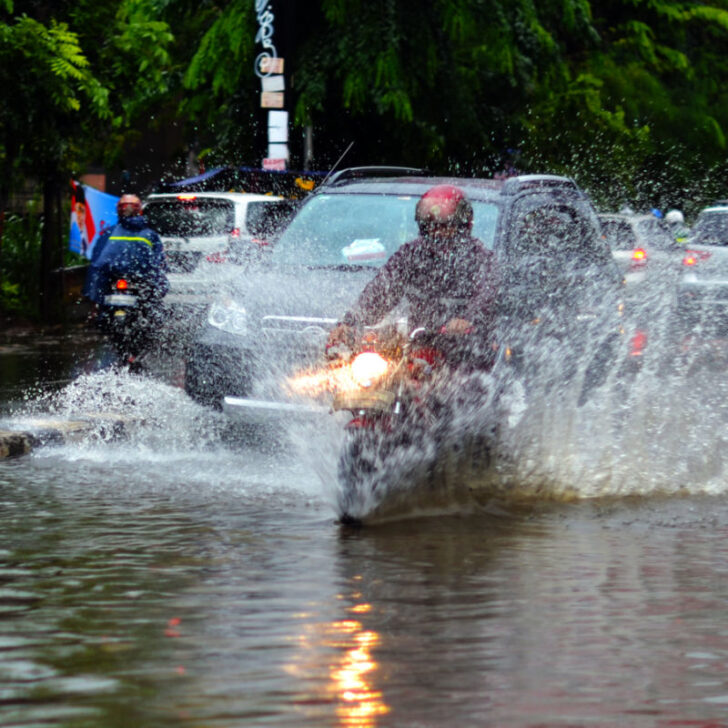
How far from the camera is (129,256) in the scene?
15.4 m

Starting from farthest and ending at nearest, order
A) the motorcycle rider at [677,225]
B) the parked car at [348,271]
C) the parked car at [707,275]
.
A: the motorcycle rider at [677,225], the parked car at [707,275], the parked car at [348,271]

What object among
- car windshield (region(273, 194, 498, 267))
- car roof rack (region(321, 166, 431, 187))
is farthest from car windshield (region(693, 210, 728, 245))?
car windshield (region(273, 194, 498, 267))

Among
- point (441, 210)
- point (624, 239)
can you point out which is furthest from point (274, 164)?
point (441, 210)

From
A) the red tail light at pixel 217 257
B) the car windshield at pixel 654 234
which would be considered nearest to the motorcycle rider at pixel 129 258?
the red tail light at pixel 217 257

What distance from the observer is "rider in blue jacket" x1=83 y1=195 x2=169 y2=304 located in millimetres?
15438

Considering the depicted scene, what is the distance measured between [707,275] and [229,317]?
10.5m

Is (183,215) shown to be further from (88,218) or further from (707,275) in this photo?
(88,218)

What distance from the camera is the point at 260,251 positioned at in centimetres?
1136

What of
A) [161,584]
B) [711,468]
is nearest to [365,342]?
[161,584]

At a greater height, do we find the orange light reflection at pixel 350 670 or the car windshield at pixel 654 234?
the car windshield at pixel 654 234

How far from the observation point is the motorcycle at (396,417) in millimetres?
7926

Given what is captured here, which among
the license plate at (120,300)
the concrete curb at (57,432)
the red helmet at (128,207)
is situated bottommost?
the concrete curb at (57,432)

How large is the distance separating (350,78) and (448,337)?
13631 millimetres

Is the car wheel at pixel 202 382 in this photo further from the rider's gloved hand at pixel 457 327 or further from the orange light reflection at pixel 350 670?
the orange light reflection at pixel 350 670
